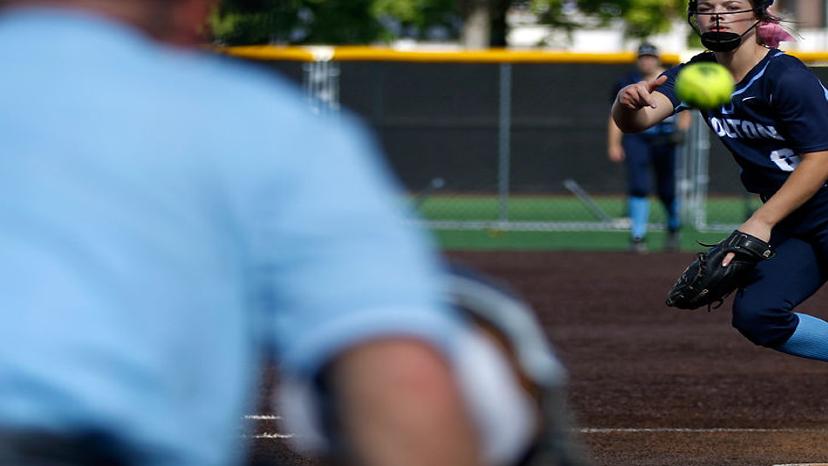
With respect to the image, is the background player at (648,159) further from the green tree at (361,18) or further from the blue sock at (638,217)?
the green tree at (361,18)

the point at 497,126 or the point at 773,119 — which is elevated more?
the point at 773,119

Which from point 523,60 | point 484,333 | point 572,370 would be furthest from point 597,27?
point 484,333

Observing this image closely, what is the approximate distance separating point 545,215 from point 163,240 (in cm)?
1783

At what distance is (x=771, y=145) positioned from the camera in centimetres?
561

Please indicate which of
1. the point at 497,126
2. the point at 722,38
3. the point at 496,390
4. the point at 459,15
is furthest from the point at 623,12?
the point at 496,390

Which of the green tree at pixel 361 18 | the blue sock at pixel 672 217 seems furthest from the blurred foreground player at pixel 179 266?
the green tree at pixel 361 18

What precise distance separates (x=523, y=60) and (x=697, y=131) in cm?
225

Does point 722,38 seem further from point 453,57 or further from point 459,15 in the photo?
point 459,15

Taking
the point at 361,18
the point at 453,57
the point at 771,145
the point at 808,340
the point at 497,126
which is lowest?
the point at 497,126

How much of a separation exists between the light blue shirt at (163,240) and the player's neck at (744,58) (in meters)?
4.33

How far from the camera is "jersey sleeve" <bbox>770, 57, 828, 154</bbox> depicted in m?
5.43

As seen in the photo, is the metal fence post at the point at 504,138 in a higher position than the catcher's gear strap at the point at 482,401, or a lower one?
lower

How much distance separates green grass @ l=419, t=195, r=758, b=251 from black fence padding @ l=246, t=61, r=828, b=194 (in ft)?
1.00

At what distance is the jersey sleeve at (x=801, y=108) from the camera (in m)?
5.43
